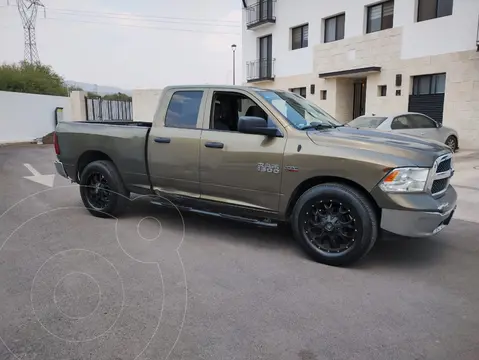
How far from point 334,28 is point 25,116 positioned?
54.8 feet

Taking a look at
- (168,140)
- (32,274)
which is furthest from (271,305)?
(168,140)

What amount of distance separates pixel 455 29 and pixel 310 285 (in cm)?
1461

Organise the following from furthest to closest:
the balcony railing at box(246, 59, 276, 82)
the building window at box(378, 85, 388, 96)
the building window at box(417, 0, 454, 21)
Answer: the balcony railing at box(246, 59, 276, 82) < the building window at box(378, 85, 388, 96) < the building window at box(417, 0, 454, 21)

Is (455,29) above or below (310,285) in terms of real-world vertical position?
above

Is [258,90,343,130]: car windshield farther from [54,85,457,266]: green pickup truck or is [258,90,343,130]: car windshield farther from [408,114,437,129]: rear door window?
[408,114,437,129]: rear door window

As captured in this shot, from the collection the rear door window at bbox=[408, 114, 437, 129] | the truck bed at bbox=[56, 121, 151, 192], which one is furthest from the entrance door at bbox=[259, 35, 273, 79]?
the truck bed at bbox=[56, 121, 151, 192]

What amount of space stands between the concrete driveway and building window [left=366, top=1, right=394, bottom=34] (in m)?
14.2

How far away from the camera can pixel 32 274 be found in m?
3.91

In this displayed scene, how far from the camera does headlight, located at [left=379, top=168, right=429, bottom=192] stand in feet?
12.7

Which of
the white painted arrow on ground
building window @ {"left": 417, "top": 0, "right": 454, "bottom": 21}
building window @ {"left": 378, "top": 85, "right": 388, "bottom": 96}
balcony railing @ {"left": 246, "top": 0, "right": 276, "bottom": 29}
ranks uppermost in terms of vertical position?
balcony railing @ {"left": 246, "top": 0, "right": 276, "bottom": 29}

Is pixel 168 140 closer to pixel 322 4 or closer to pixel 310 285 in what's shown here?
pixel 310 285

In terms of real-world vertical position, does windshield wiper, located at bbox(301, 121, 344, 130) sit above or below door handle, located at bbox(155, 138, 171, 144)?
above

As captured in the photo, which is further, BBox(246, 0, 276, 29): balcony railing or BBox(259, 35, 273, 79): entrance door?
BBox(259, 35, 273, 79): entrance door

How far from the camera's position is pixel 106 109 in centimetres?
2673
